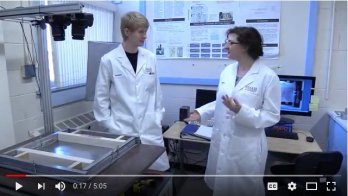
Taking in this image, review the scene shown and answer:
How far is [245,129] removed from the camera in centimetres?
151

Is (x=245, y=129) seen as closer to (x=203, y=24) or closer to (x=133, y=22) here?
(x=133, y=22)

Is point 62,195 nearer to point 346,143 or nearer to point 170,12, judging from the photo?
point 346,143

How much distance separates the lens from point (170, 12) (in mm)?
2482

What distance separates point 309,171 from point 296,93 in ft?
2.39

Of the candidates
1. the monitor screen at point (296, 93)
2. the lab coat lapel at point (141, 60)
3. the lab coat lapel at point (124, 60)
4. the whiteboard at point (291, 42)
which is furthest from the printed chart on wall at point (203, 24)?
the lab coat lapel at point (124, 60)

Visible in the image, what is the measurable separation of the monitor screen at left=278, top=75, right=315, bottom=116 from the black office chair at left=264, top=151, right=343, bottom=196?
583mm

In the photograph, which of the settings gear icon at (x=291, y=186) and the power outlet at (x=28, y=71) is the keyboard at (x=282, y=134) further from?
the power outlet at (x=28, y=71)

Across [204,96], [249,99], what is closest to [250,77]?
[249,99]

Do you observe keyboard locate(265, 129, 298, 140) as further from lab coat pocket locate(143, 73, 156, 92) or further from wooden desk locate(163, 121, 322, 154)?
lab coat pocket locate(143, 73, 156, 92)

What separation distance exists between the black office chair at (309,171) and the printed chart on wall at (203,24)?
1016 mm

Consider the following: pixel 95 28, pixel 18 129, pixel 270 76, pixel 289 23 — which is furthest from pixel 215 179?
pixel 95 28

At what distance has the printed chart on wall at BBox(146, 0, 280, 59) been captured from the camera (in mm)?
2244

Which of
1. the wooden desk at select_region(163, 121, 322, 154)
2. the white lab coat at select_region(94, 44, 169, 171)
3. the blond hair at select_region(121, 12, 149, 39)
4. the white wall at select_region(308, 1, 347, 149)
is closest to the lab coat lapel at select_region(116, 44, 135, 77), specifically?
the white lab coat at select_region(94, 44, 169, 171)

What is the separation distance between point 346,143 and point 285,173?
53 centimetres
